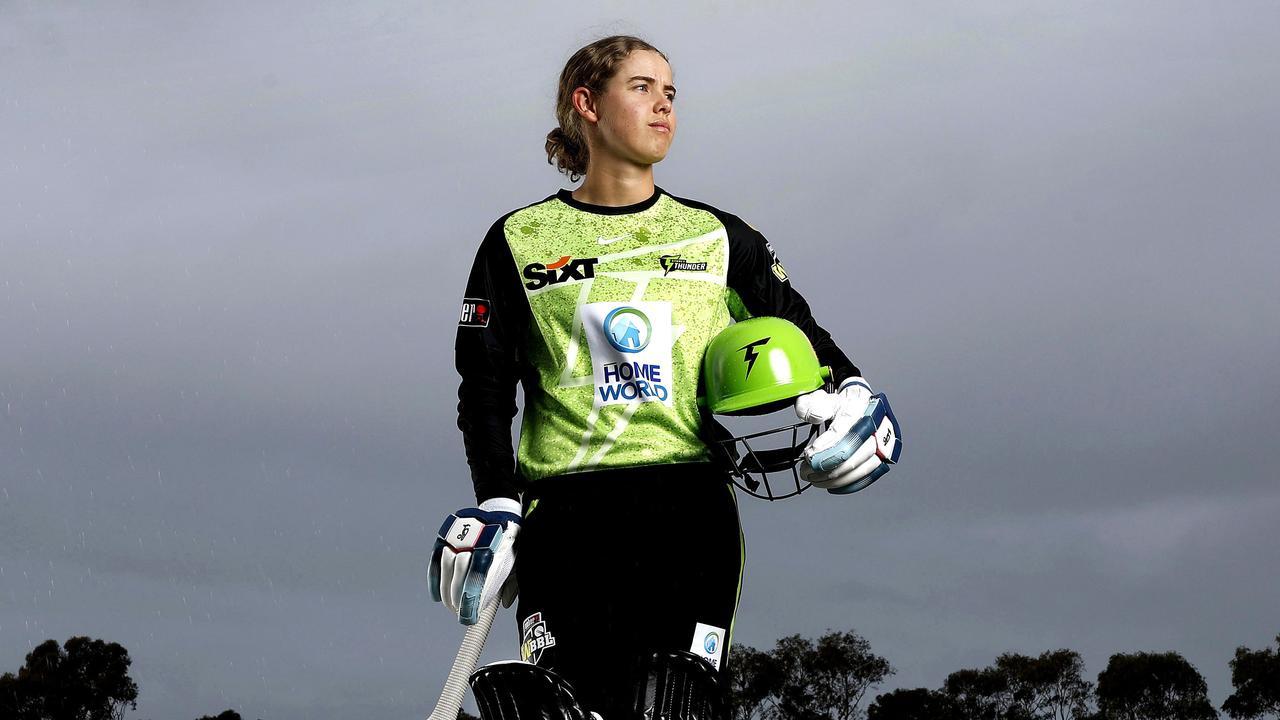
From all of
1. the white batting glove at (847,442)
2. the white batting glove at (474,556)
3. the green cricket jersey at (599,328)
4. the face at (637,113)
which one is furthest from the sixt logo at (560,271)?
the white batting glove at (847,442)

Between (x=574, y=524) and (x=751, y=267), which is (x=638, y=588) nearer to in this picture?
(x=574, y=524)

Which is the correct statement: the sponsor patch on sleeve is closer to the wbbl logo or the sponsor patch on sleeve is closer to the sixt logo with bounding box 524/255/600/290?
the sixt logo with bounding box 524/255/600/290

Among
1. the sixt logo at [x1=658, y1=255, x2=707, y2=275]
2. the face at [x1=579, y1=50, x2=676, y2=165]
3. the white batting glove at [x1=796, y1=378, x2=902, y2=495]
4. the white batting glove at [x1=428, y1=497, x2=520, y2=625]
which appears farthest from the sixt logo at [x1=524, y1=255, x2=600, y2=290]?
the white batting glove at [x1=796, y1=378, x2=902, y2=495]

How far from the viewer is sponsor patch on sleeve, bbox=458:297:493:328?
6.11 m

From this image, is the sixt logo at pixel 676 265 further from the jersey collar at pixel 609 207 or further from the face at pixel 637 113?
the face at pixel 637 113

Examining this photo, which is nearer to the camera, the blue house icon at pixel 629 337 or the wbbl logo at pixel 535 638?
the wbbl logo at pixel 535 638

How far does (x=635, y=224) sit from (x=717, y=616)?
1.76 meters

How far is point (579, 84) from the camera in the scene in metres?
6.38

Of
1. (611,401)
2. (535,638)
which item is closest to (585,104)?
(611,401)

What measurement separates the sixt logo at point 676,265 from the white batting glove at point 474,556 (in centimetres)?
120

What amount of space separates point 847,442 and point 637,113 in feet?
5.73

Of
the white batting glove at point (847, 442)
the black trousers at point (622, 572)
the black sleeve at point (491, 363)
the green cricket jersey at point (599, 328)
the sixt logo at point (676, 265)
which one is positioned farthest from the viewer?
the sixt logo at point (676, 265)

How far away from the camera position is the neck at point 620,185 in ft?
20.5

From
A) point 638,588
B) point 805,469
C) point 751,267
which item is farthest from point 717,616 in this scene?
point 751,267
